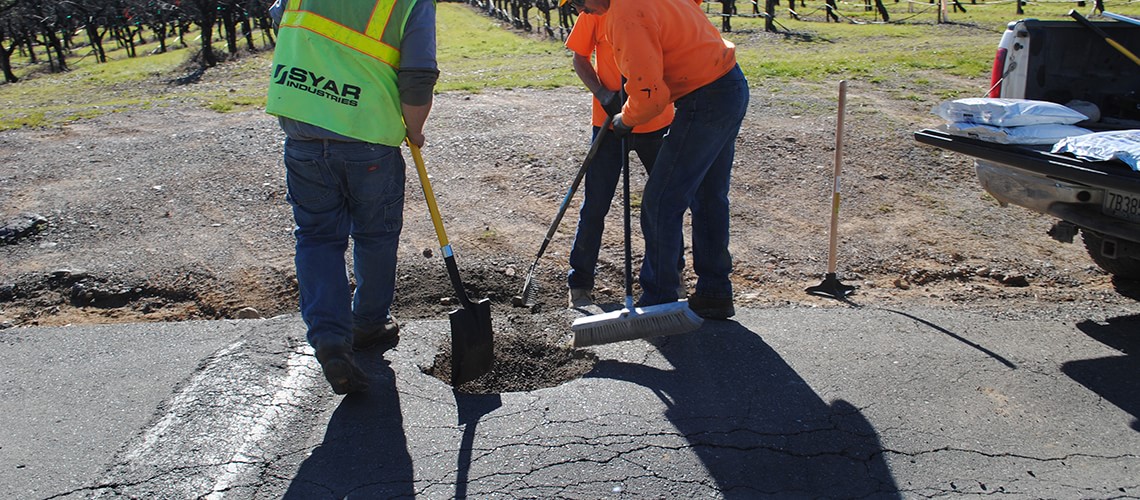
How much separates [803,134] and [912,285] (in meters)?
2.95

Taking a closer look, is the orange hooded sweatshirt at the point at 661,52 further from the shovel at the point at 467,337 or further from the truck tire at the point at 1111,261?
the truck tire at the point at 1111,261

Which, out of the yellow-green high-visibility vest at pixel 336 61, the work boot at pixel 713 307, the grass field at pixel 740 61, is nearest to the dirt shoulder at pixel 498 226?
the work boot at pixel 713 307

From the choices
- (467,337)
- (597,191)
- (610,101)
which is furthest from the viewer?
(597,191)

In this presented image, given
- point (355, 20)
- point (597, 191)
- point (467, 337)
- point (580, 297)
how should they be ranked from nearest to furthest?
point (355, 20) → point (467, 337) → point (597, 191) → point (580, 297)

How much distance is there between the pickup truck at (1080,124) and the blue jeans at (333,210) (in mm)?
3005

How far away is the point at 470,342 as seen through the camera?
149 inches

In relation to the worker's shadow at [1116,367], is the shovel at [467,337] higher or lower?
higher

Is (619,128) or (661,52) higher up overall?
(661,52)

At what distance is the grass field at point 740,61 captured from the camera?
11.0 meters

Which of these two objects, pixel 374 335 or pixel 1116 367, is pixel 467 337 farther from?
pixel 1116 367

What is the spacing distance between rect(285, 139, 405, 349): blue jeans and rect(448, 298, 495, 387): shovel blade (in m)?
0.45

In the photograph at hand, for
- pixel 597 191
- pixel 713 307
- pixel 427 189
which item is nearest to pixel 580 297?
pixel 597 191

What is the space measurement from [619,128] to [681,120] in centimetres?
29

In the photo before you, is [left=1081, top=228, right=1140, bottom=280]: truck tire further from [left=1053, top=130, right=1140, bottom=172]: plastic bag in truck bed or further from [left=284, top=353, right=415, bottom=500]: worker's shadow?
[left=284, top=353, right=415, bottom=500]: worker's shadow
